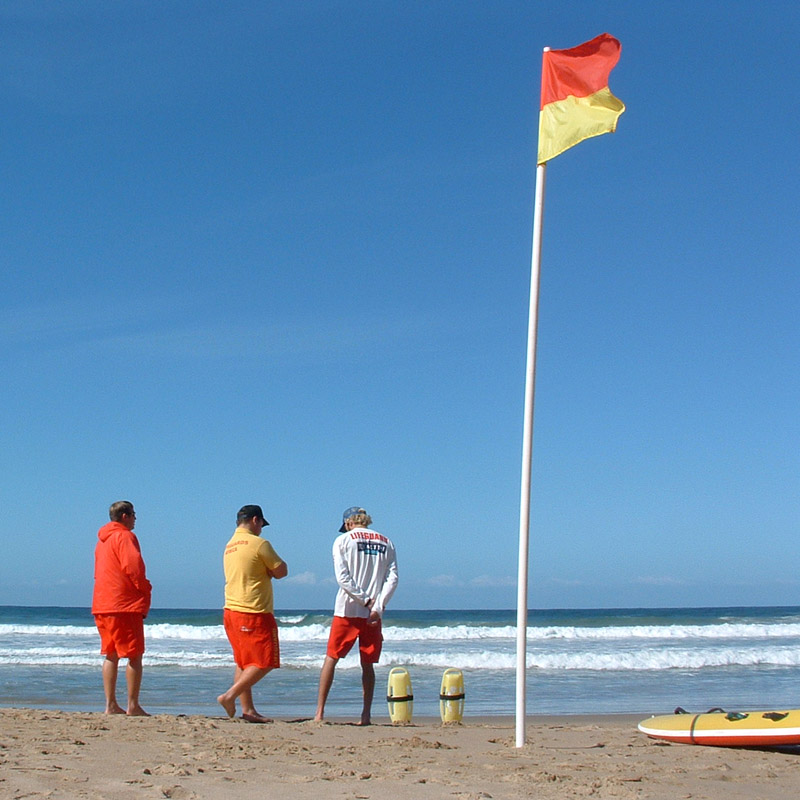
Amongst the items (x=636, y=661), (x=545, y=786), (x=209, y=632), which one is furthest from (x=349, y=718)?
(x=209, y=632)

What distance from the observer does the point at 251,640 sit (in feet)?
22.3

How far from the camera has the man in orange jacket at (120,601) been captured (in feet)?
22.0

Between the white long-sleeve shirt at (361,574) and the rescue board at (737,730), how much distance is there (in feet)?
7.77

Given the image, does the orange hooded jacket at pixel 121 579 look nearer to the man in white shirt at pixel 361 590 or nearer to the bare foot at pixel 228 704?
the bare foot at pixel 228 704

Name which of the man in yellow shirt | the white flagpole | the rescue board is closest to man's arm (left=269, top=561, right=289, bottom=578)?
the man in yellow shirt

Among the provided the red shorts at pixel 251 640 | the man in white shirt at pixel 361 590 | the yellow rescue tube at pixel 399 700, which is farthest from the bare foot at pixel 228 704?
the yellow rescue tube at pixel 399 700

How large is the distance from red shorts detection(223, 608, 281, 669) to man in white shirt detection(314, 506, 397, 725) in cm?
48

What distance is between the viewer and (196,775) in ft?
15.5

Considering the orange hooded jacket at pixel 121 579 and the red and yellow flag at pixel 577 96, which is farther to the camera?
the orange hooded jacket at pixel 121 579

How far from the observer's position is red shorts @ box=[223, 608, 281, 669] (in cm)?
679

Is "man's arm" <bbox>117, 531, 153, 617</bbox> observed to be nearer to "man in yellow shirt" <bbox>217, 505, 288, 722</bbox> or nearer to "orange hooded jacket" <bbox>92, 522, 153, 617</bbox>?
"orange hooded jacket" <bbox>92, 522, 153, 617</bbox>

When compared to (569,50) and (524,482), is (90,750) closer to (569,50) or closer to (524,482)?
(524,482)

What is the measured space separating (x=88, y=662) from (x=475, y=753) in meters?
14.1

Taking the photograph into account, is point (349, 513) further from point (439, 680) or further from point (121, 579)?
point (439, 680)
